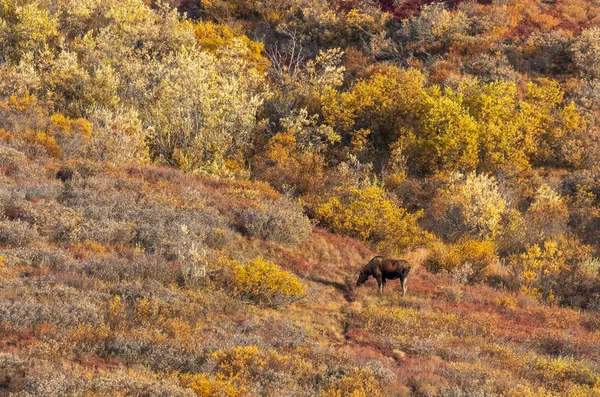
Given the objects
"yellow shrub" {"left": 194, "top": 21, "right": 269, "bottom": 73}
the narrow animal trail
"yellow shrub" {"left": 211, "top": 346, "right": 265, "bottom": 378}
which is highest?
"yellow shrub" {"left": 194, "top": 21, "right": 269, "bottom": 73}

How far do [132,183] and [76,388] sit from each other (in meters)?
11.7

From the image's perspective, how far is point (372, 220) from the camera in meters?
19.3

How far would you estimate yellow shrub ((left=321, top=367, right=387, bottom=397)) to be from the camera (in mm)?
9227

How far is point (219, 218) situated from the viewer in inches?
673

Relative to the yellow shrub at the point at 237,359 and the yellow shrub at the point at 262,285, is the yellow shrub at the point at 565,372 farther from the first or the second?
the yellow shrub at the point at 237,359

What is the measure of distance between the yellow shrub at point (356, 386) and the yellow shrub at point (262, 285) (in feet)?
11.8

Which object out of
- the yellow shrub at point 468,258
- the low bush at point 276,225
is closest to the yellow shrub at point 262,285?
the low bush at point 276,225

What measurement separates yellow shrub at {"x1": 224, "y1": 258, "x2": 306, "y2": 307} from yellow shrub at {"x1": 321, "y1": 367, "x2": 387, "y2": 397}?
3594 millimetres

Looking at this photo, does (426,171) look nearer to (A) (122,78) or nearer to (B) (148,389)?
(A) (122,78)

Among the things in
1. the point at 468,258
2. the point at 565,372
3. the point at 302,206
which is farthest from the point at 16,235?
the point at 468,258

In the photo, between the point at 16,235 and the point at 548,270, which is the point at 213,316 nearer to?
the point at 16,235

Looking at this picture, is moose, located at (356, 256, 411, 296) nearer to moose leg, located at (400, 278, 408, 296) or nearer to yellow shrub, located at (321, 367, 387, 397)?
moose leg, located at (400, 278, 408, 296)

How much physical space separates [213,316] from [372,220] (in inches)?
336

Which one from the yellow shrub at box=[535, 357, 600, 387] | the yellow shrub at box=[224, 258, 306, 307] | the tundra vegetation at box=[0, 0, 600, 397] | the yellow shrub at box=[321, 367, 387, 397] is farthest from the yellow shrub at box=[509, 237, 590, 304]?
the yellow shrub at box=[321, 367, 387, 397]
